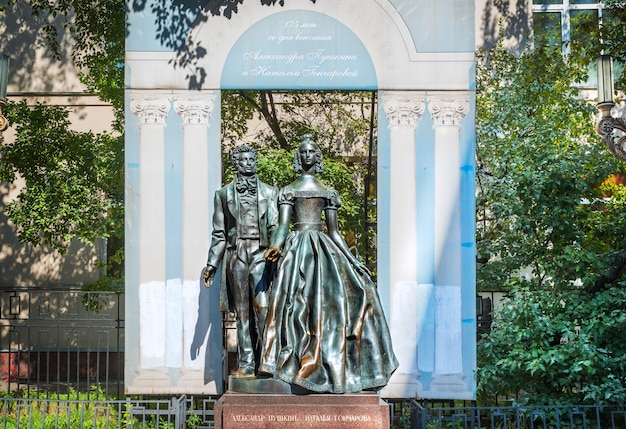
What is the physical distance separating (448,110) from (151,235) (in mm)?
3352

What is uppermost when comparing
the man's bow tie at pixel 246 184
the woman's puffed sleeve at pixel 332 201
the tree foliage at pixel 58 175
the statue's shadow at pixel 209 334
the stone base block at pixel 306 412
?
the tree foliage at pixel 58 175

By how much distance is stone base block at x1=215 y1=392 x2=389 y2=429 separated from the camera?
7.46 meters

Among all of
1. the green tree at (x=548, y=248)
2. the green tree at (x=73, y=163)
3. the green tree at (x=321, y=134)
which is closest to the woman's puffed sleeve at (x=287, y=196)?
the green tree at (x=548, y=248)

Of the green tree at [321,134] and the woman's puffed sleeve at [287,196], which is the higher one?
the green tree at [321,134]

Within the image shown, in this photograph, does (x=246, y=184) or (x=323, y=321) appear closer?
(x=323, y=321)

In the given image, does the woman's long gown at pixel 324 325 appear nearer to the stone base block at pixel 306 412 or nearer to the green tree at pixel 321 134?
the stone base block at pixel 306 412

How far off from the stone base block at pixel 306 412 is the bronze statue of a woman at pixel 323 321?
0.11m

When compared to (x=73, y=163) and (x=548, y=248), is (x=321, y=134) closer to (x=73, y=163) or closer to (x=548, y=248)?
(x=73, y=163)

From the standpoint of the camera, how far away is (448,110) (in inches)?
378

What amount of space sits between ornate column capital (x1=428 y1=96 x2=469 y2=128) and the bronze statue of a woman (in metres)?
2.21

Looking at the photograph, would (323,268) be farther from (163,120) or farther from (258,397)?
(163,120)

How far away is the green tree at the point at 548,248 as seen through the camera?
31.5ft

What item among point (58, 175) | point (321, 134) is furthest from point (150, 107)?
point (321, 134)

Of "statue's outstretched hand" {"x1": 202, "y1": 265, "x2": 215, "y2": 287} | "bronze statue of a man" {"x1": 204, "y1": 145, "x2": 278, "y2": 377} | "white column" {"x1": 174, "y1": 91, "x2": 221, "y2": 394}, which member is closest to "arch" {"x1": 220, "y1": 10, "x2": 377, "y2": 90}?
"white column" {"x1": 174, "y1": 91, "x2": 221, "y2": 394}
